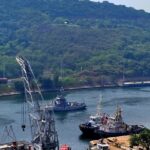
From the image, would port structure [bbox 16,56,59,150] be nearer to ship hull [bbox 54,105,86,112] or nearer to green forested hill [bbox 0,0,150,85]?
ship hull [bbox 54,105,86,112]

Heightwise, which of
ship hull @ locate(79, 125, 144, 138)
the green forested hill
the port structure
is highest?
the green forested hill

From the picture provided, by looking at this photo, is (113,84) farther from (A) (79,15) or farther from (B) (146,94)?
(A) (79,15)

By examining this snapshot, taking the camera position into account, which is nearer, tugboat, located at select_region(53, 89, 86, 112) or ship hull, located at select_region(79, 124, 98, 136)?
ship hull, located at select_region(79, 124, 98, 136)

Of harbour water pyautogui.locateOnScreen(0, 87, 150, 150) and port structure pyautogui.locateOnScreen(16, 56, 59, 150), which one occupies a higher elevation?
port structure pyautogui.locateOnScreen(16, 56, 59, 150)

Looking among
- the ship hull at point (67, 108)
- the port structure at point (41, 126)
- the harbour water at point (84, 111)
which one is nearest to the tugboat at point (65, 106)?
the ship hull at point (67, 108)

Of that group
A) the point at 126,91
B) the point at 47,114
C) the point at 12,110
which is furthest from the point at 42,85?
the point at 47,114

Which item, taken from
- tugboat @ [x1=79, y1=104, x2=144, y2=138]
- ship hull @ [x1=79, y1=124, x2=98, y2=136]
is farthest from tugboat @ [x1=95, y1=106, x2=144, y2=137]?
ship hull @ [x1=79, y1=124, x2=98, y2=136]
